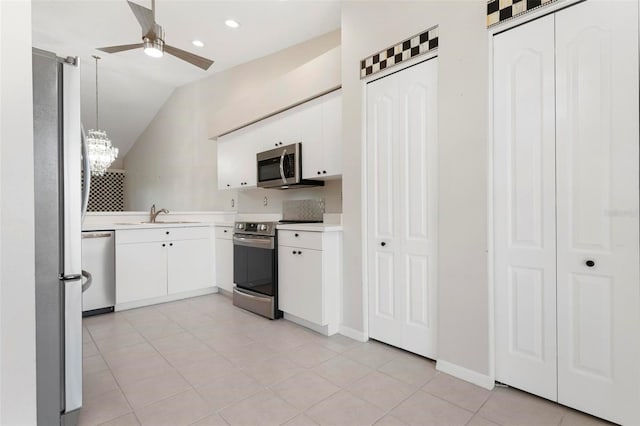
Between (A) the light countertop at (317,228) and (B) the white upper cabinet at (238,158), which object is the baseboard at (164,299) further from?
(A) the light countertop at (317,228)

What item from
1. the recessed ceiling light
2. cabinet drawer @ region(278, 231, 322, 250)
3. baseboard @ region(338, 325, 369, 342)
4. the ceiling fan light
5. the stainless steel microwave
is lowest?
baseboard @ region(338, 325, 369, 342)

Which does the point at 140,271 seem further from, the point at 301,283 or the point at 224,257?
the point at 301,283

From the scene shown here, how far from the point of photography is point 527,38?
1723 millimetres

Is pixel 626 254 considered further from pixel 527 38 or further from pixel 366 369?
pixel 366 369

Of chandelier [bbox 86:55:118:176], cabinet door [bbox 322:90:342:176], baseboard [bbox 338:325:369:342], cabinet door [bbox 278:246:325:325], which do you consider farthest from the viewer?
chandelier [bbox 86:55:118:176]

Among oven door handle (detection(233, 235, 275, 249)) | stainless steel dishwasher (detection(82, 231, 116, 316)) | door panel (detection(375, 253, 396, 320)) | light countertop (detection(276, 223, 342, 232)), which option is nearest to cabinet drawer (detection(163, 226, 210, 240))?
stainless steel dishwasher (detection(82, 231, 116, 316))

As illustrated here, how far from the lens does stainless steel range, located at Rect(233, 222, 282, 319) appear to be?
3.02m

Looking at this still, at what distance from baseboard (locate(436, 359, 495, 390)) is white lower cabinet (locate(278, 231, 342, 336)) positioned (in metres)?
0.91

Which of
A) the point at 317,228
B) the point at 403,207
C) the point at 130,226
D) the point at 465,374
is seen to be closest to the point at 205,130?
the point at 130,226

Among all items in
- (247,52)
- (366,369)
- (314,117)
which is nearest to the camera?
(366,369)

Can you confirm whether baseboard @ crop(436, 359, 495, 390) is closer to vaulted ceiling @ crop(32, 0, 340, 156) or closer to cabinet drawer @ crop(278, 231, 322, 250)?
cabinet drawer @ crop(278, 231, 322, 250)

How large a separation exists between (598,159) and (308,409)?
1886mm

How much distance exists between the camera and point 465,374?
75.7 inches

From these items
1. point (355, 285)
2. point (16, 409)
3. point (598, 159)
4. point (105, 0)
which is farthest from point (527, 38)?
point (105, 0)
